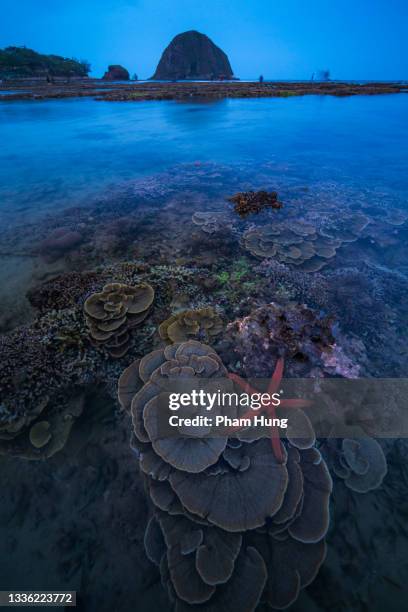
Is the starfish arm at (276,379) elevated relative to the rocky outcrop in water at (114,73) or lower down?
lower down

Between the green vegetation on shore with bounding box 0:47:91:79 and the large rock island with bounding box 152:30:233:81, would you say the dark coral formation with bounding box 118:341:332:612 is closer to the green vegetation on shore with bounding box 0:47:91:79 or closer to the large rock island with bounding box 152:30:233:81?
the green vegetation on shore with bounding box 0:47:91:79

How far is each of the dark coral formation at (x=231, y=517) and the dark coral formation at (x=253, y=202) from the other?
22.6ft

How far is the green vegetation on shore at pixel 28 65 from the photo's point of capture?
65562 mm

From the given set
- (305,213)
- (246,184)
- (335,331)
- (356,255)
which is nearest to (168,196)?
(246,184)

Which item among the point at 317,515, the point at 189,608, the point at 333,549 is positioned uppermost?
the point at 317,515

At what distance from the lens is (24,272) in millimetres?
5832

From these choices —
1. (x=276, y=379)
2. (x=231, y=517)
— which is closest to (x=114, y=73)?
(x=276, y=379)

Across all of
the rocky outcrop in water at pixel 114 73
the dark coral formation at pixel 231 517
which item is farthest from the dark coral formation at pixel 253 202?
the rocky outcrop in water at pixel 114 73

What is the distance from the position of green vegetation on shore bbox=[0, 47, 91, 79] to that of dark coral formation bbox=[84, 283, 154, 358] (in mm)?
94578

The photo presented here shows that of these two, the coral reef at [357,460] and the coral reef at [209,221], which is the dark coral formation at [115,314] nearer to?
the coral reef at [357,460]

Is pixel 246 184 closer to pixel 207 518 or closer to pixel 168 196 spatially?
pixel 168 196

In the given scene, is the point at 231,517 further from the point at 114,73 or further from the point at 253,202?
the point at 114,73

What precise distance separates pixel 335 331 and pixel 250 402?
2.37 metres

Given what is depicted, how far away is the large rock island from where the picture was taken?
10775 centimetres
